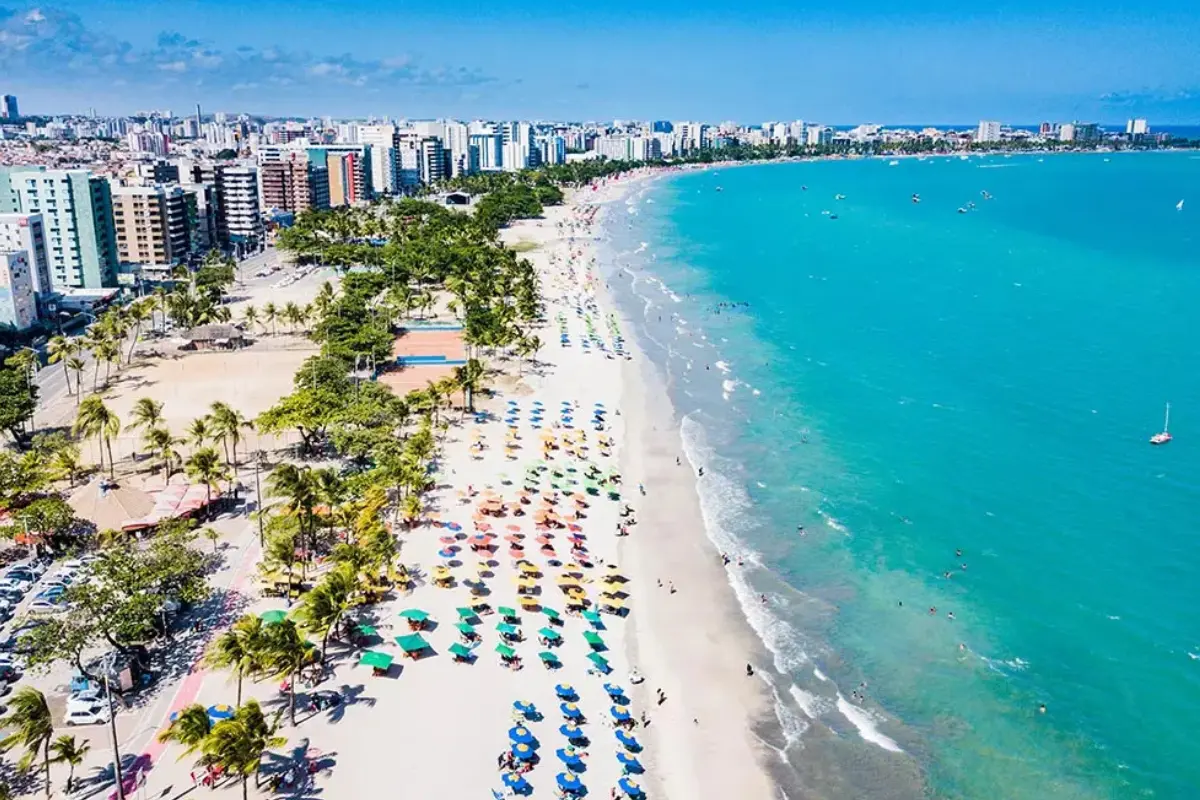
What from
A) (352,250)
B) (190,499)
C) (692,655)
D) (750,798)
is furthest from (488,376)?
(352,250)

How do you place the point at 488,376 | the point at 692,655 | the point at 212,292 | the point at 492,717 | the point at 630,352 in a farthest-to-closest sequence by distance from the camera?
1. the point at 212,292
2. the point at 630,352
3. the point at 488,376
4. the point at 692,655
5. the point at 492,717

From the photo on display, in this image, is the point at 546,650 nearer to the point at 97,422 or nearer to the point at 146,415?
the point at 146,415

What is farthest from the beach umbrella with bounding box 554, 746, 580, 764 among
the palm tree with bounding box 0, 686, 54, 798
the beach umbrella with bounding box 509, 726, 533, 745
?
the palm tree with bounding box 0, 686, 54, 798

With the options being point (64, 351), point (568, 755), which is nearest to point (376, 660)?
Answer: point (568, 755)

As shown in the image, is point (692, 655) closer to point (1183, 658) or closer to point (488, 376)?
point (1183, 658)

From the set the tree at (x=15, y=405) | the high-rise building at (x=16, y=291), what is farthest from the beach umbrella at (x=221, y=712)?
the high-rise building at (x=16, y=291)
